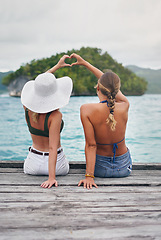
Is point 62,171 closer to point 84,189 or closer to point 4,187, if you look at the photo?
point 84,189

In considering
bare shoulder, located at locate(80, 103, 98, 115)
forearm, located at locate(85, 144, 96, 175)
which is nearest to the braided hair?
bare shoulder, located at locate(80, 103, 98, 115)

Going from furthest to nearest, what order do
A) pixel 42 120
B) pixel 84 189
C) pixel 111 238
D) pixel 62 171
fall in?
pixel 62 171
pixel 42 120
pixel 84 189
pixel 111 238

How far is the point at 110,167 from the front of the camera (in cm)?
250

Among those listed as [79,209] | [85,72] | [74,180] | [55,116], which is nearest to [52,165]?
[74,180]

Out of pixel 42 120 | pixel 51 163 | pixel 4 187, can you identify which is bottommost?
pixel 4 187

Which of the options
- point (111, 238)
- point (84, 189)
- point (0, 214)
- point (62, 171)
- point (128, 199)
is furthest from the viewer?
point (62, 171)

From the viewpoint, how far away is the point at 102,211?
1818 mm

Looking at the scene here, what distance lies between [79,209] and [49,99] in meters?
1.03

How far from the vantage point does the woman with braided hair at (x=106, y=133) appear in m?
2.31

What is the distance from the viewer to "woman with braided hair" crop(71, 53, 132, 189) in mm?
2307

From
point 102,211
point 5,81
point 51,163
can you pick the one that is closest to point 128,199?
point 102,211

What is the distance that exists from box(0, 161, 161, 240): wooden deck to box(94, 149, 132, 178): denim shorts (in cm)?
7

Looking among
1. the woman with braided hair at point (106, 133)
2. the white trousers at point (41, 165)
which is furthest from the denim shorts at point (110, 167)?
the white trousers at point (41, 165)

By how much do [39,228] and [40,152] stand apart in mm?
996
